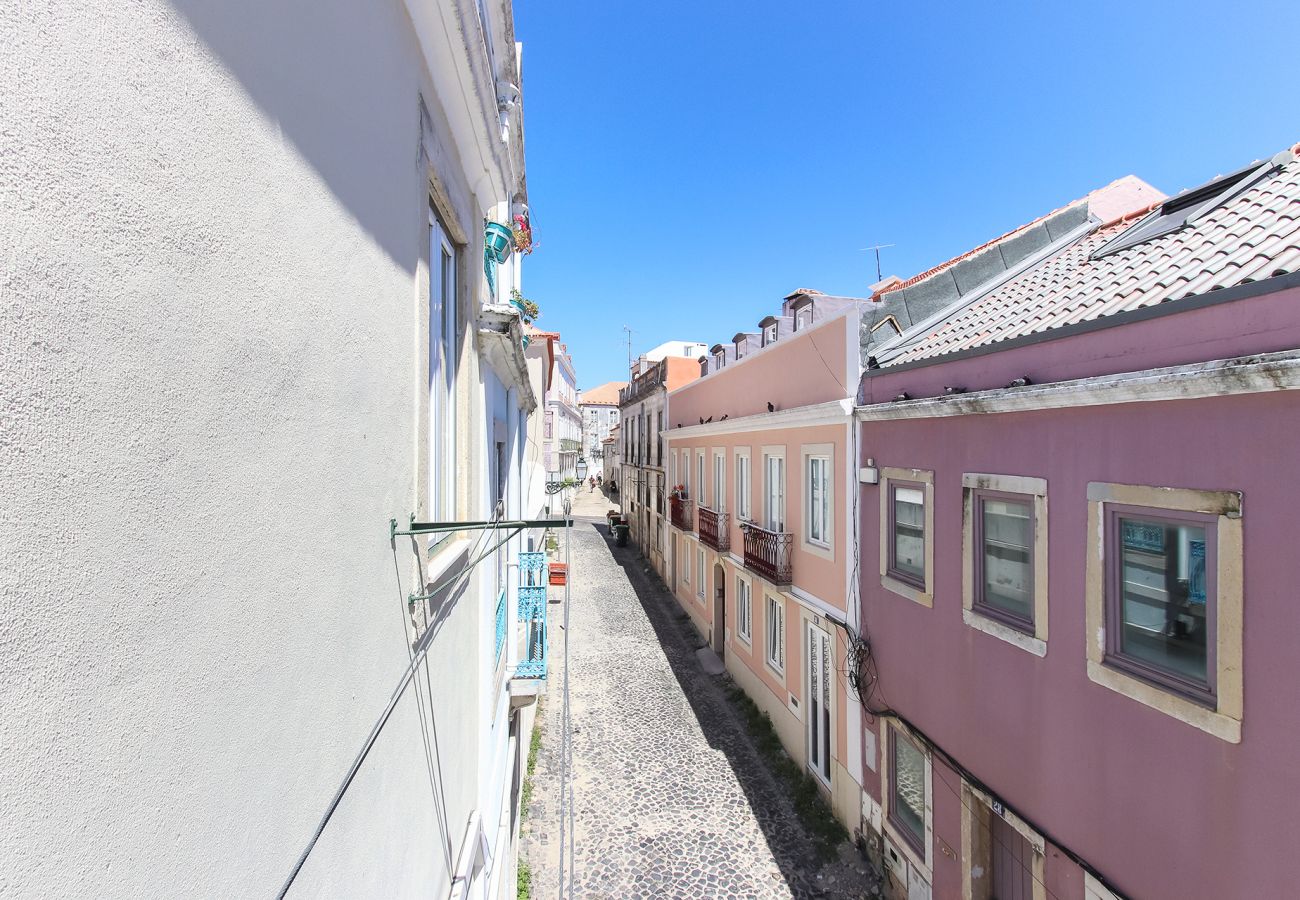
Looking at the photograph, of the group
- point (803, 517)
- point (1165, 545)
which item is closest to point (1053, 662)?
point (1165, 545)

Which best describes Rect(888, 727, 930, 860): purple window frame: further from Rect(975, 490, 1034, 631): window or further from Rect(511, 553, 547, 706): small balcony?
Rect(511, 553, 547, 706): small balcony

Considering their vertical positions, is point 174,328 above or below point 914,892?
above

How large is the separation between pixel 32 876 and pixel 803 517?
34.5 ft

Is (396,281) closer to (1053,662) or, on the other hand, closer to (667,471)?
(1053,662)

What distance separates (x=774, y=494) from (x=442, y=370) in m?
9.31

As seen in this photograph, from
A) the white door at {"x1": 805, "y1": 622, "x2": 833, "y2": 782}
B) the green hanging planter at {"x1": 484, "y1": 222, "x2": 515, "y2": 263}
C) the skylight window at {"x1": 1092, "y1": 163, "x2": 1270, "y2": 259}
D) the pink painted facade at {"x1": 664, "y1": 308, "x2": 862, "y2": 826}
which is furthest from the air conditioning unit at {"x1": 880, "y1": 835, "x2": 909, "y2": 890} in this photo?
the green hanging planter at {"x1": 484, "y1": 222, "x2": 515, "y2": 263}

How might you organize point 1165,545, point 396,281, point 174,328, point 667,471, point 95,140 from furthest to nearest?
point 667,471 < point 1165,545 < point 396,281 < point 174,328 < point 95,140

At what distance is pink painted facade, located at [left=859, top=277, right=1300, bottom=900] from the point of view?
13.0 ft

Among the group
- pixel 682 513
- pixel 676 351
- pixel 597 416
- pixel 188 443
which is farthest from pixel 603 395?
pixel 188 443

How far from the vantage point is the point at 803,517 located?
10.7m

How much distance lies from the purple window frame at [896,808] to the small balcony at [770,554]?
3.33 m

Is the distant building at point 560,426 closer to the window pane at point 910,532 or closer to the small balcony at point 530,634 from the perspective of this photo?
the small balcony at point 530,634

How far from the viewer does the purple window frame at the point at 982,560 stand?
593 cm

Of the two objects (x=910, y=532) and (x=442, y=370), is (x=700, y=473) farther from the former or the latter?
(x=442, y=370)
